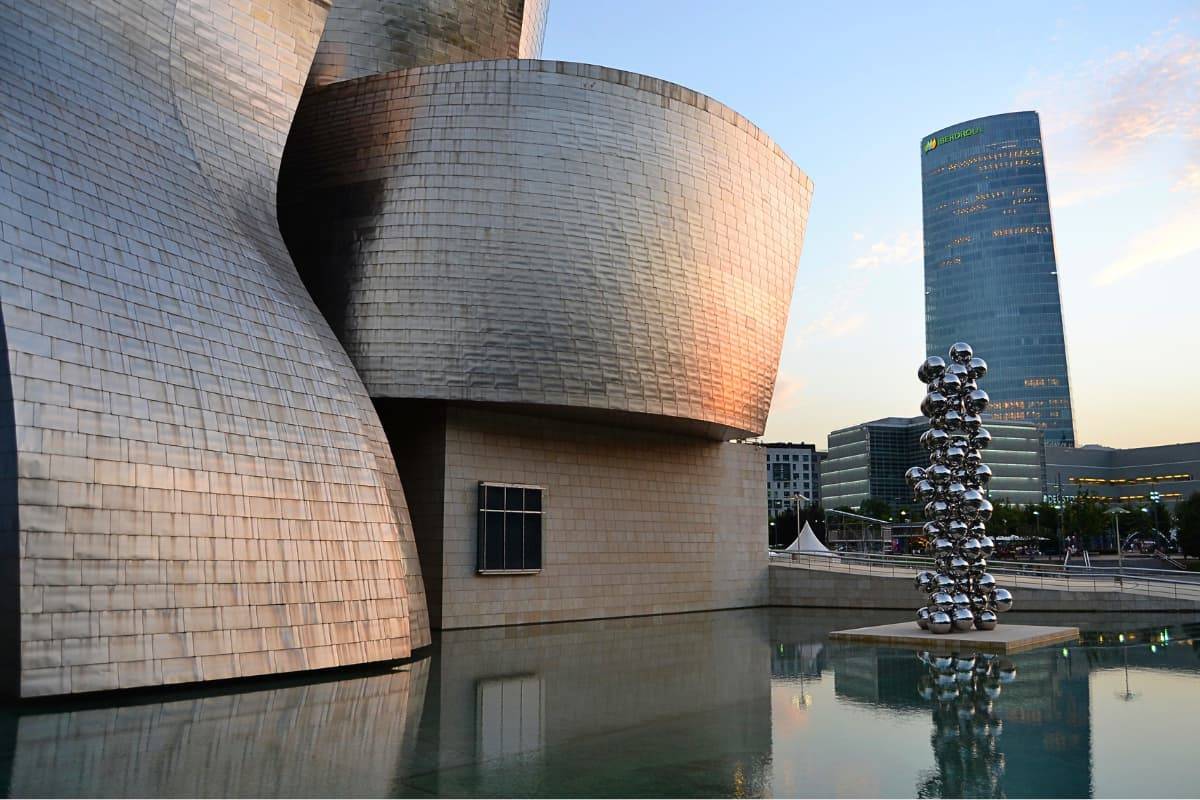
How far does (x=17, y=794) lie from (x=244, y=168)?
12.7 m

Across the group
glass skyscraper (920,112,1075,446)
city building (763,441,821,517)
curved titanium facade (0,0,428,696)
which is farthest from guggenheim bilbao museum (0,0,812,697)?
glass skyscraper (920,112,1075,446)

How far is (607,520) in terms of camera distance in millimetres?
25000

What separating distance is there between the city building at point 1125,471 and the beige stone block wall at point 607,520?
4123 inches

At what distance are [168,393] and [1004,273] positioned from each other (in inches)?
5801

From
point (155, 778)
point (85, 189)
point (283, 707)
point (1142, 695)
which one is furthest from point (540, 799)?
point (85, 189)

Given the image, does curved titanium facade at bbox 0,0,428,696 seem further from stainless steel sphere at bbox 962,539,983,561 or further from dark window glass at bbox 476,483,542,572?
stainless steel sphere at bbox 962,539,983,561

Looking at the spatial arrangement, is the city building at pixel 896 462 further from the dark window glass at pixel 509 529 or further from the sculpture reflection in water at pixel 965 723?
the sculpture reflection in water at pixel 965 723

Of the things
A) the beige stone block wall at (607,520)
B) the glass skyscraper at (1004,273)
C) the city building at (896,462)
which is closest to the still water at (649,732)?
the beige stone block wall at (607,520)

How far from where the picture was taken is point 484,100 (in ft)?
70.6

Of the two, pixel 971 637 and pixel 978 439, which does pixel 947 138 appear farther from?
pixel 971 637

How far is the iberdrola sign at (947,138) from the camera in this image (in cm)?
15562

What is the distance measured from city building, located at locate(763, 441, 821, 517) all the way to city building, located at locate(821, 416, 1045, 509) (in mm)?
5828

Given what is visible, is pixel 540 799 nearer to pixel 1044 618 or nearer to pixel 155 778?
pixel 155 778

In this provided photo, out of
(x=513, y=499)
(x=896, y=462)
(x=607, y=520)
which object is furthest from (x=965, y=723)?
(x=896, y=462)
